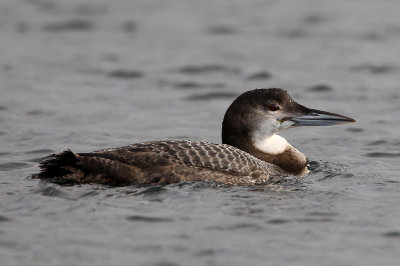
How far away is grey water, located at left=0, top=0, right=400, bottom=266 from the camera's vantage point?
6680mm

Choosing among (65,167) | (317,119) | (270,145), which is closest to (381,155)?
(317,119)

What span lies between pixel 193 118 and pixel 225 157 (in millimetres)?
3631

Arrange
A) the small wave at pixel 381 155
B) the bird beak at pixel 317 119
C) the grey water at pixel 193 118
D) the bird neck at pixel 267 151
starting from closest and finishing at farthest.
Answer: the grey water at pixel 193 118 < the bird neck at pixel 267 151 < the bird beak at pixel 317 119 < the small wave at pixel 381 155

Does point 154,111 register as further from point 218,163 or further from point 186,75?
point 218,163

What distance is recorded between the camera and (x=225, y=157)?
7973 mm

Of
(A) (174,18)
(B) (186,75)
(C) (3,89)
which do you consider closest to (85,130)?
(C) (3,89)

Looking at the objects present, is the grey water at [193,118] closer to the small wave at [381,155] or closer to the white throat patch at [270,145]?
the small wave at [381,155]

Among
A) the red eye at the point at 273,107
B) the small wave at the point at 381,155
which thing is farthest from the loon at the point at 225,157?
the small wave at the point at 381,155

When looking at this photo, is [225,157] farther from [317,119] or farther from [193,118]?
[193,118]

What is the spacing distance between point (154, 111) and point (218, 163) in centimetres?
395

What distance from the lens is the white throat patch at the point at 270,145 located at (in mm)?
8750

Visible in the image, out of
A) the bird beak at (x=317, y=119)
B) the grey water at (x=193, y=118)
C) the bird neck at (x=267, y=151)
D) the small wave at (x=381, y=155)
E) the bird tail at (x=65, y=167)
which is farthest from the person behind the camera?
the small wave at (x=381, y=155)

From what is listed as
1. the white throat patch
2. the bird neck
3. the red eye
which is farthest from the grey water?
the red eye

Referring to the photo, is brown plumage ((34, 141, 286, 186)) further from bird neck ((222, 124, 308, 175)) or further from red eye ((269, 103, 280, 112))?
red eye ((269, 103, 280, 112))
